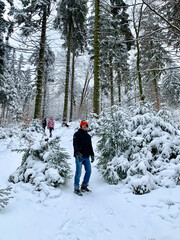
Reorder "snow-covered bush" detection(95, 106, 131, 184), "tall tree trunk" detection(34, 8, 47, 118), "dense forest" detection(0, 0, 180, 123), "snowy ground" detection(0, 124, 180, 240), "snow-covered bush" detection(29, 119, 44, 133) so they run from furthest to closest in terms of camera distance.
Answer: "tall tree trunk" detection(34, 8, 47, 118)
"snow-covered bush" detection(29, 119, 44, 133)
"dense forest" detection(0, 0, 180, 123)
"snow-covered bush" detection(95, 106, 131, 184)
"snowy ground" detection(0, 124, 180, 240)

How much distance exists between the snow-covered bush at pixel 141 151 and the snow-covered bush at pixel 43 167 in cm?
132

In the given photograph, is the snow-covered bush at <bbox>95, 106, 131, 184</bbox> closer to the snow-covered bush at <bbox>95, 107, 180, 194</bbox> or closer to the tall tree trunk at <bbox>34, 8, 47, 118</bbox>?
the snow-covered bush at <bbox>95, 107, 180, 194</bbox>

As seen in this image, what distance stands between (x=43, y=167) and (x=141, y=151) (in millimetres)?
2820

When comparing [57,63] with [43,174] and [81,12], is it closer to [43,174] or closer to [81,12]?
[81,12]

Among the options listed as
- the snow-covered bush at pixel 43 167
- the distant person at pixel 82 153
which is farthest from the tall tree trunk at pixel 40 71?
the distant person at pixel 82 153

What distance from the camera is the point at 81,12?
49.3 feet

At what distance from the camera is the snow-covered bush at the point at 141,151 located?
12.5ft

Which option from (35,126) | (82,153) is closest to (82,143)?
(82,153)

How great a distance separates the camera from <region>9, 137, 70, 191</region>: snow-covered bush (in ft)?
12.3

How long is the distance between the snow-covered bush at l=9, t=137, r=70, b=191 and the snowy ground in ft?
0.86

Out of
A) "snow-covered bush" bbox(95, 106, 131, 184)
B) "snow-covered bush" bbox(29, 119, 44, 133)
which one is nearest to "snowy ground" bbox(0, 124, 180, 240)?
"snow-covered bush" bbox(95, 106, 131, 184)

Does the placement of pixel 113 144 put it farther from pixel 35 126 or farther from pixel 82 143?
pixel 35 126

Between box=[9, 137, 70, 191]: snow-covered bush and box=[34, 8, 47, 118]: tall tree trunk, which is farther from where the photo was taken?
box=[34, 8, 47, 118]: tall tree trunk

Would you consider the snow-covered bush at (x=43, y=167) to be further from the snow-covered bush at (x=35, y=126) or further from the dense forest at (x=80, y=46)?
the snow-covered bush at (x=35, y=126)
